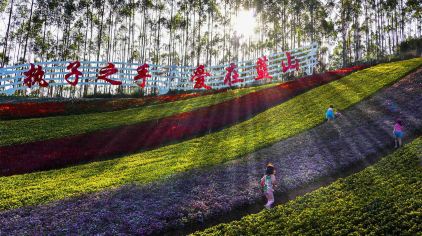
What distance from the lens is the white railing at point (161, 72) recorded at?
1639 inches

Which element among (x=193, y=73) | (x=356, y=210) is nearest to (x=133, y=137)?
(x=356, y=210)

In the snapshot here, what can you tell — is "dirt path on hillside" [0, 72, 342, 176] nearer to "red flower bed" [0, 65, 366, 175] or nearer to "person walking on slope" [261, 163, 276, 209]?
"red flower bed" [0, 65, 366, 175]

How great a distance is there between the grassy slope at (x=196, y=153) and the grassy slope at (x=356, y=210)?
259 inches

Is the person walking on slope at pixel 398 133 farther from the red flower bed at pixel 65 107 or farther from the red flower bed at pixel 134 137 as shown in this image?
the red flower bed at pixel 65 107

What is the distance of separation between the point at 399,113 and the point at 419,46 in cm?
3289

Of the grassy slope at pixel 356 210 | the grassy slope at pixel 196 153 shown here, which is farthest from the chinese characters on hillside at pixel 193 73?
the grassy slope at pixel 356 210

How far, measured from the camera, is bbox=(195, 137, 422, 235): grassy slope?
11828mm

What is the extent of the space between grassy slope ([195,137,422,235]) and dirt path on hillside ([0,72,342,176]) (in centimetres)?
1305

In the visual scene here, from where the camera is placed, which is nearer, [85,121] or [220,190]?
[220,190]

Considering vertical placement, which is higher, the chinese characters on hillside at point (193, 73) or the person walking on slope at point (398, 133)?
the chinese characters on hillside at point (193, 73)

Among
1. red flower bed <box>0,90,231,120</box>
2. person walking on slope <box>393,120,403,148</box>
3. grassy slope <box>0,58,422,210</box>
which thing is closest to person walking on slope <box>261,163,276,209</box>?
grassy slope <box>0,58,422,210</box>

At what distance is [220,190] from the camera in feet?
54.9

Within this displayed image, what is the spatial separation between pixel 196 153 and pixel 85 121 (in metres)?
13.3

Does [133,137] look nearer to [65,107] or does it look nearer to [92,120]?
[92,120]
